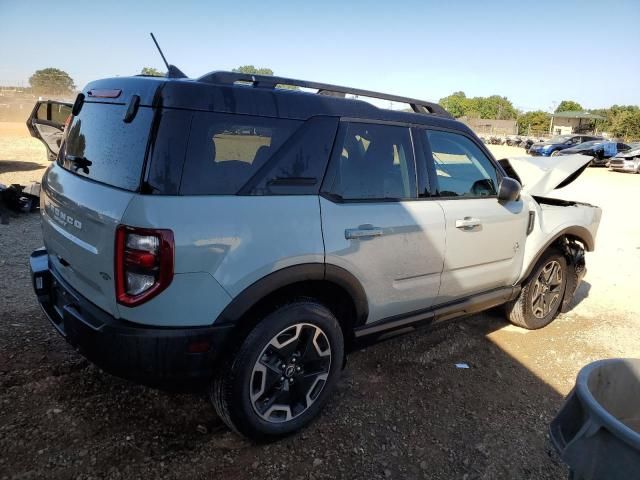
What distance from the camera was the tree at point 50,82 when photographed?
6206 cm

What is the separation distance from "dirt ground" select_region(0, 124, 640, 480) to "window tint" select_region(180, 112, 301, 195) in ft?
4.73

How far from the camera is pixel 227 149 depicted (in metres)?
2.25

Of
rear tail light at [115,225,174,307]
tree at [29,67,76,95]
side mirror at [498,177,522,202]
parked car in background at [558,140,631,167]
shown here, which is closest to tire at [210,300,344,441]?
rear tail light at [115,225,174,307]

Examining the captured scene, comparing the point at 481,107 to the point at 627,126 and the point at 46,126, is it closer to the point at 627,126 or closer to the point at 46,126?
the point at 627,126

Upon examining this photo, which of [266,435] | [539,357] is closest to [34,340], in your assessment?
[266,435]

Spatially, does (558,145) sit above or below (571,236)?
above

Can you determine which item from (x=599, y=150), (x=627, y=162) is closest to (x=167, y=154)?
(x=627, y=162)

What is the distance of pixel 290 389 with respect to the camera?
2648 millimetres

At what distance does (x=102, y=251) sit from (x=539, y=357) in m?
3.55

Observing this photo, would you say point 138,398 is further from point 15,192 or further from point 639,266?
point 639,266

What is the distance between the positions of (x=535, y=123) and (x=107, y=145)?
87.2 metres

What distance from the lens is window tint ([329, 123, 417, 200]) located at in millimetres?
2648

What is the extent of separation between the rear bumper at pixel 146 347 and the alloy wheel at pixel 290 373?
31cm

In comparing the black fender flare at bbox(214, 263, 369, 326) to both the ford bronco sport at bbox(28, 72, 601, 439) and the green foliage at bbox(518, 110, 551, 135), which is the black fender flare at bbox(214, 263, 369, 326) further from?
the green foliage at bbox(518, 110, 551, 135)
